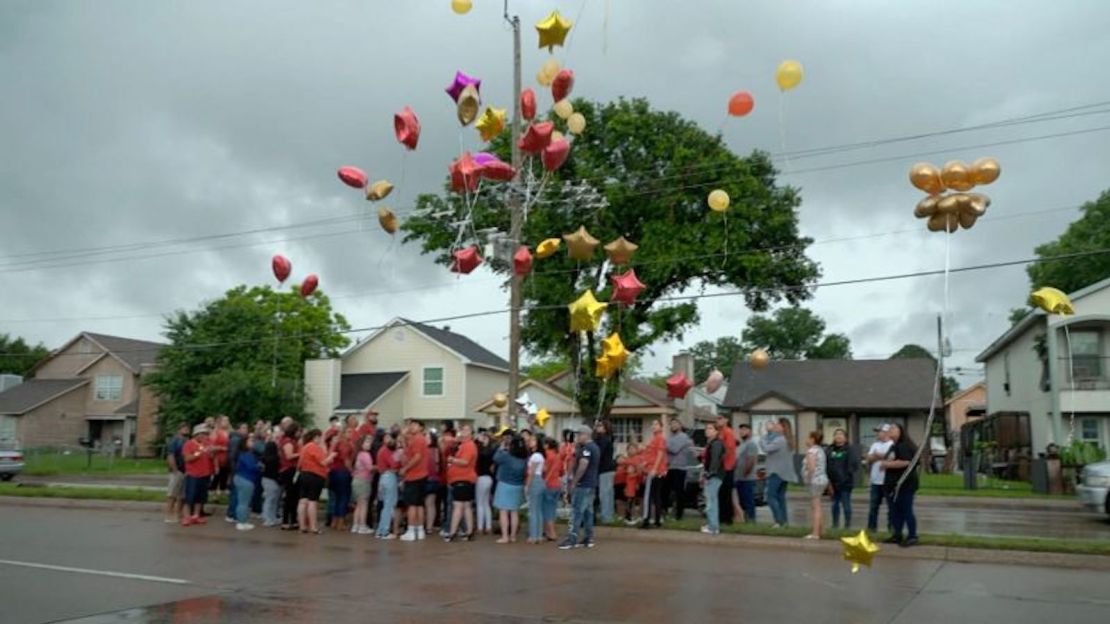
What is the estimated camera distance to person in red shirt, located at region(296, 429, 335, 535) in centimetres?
1571

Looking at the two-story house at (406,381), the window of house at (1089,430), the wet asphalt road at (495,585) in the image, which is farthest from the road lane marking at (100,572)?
the window of house at (1089,430)

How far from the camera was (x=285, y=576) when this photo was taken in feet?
36.8

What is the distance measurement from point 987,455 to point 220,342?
31.1 metres

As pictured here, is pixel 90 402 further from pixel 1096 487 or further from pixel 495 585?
pixel 1096 487

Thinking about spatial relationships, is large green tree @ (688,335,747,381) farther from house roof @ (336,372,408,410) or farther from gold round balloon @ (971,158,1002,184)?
gold round balloon @ (971,158,1002,184)

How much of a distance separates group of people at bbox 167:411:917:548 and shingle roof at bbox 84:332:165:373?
42.6 metres

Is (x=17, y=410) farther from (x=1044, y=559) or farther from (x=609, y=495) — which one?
(x=1044, y=559)

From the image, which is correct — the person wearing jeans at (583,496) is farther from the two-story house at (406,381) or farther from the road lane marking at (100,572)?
the two-story house at (406,381)

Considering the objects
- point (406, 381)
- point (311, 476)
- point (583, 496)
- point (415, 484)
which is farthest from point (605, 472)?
point (406, 381)

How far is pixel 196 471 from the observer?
54.8ft

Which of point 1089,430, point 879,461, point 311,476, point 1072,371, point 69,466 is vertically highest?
point 1072,371

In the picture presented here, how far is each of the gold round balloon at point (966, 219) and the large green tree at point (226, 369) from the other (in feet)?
104

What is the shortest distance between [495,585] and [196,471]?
27.2ft

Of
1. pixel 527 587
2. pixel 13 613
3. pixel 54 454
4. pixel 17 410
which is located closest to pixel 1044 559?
pixel 527 587
